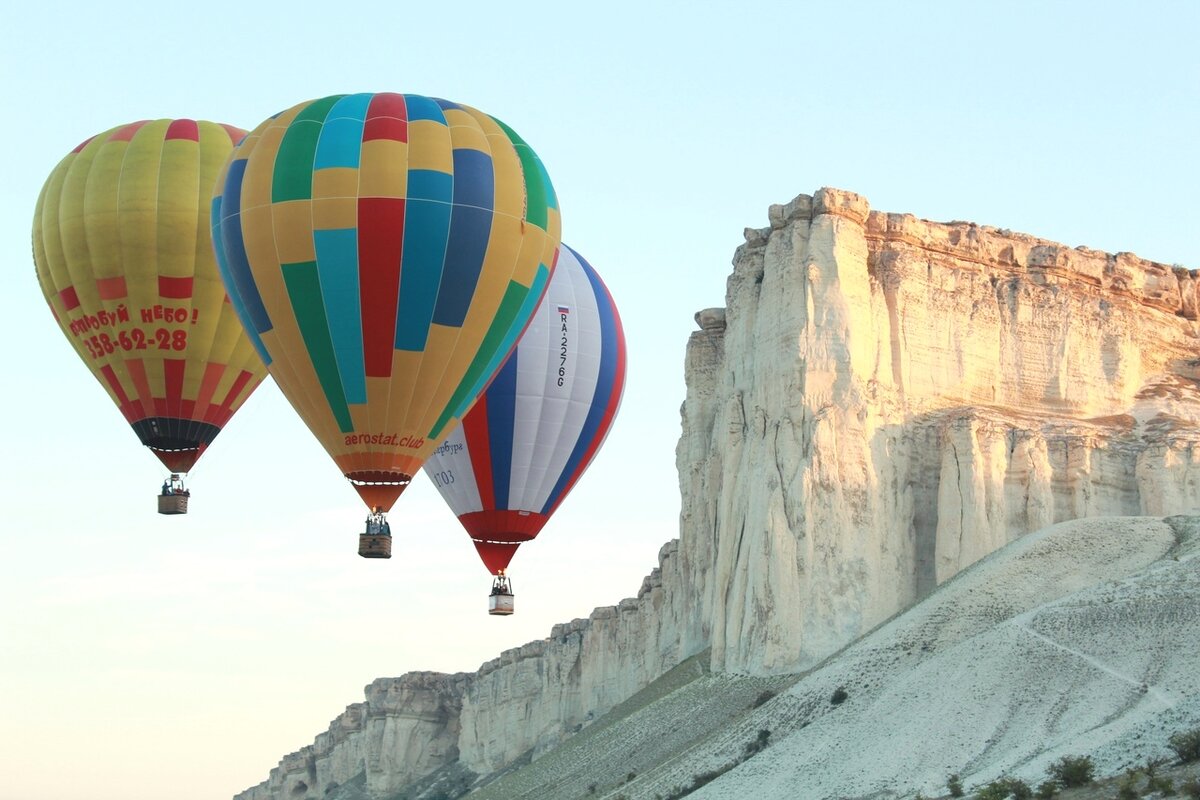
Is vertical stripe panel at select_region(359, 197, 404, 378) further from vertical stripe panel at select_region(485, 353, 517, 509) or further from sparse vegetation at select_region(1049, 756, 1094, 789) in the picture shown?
sparse vegetation at select_region(1049, 756, 1094, 789)

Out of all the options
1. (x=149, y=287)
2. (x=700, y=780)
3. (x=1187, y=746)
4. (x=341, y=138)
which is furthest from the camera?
(x=700, y=780)

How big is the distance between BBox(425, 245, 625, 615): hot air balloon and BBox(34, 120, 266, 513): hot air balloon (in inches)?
388

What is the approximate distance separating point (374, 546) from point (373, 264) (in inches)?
231

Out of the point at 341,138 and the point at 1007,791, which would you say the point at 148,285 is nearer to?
the point at 341,138

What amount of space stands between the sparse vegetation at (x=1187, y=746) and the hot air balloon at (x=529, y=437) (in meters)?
23.3

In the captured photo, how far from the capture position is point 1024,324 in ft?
266

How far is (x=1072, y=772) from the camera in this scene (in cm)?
4097

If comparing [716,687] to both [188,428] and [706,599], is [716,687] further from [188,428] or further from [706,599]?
[188,428]

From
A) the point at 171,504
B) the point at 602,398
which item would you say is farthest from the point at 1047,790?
the point at 602,398

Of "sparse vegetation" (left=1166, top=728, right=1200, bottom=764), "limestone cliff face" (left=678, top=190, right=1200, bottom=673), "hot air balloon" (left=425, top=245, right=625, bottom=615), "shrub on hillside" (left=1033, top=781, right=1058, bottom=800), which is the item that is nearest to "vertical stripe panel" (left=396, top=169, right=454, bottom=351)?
"hot air balloon" (left=425, top=245, right=625, bottom=615)

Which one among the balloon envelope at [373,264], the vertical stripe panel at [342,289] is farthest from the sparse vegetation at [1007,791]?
the vertical stripe panel at [342,289]

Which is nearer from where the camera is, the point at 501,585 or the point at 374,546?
the point at 374,546

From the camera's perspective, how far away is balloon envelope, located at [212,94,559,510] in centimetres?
4834

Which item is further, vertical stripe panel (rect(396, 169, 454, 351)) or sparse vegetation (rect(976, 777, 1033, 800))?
vertical stripe panel (rect(396, 169, 454, 351))
